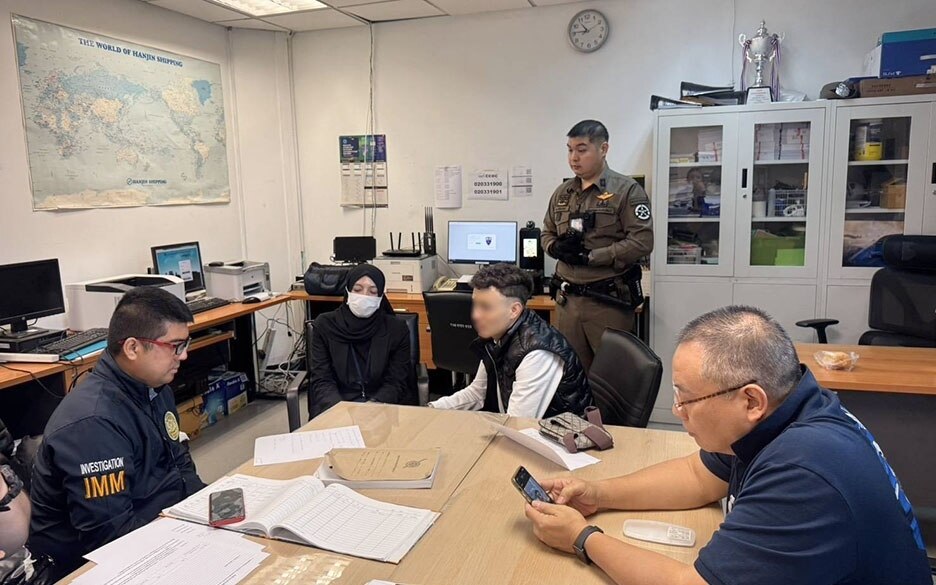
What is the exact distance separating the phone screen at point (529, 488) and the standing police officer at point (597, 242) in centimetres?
202

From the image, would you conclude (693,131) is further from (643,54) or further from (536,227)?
(536,227)

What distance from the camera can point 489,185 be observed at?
15.3 feet

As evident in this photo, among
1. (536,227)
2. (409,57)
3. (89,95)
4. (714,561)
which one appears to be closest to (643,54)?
(536,227)

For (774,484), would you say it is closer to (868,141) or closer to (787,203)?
(787,203)

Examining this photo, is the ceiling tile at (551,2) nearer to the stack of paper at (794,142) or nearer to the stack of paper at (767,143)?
the stack of paper at (767,143)

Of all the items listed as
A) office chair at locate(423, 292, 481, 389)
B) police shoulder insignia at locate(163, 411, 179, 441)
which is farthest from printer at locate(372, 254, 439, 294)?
police shoulder insignia at locate(163, 411, 179, 441)

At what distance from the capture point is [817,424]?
1.08m

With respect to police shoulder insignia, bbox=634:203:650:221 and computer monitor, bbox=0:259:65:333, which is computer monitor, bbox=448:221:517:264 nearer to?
police shoulder insignia, bbox=634:203:650:221

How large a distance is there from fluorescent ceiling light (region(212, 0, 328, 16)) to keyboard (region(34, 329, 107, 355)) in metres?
2.20

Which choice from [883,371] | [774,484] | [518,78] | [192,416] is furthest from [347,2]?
[774,484]

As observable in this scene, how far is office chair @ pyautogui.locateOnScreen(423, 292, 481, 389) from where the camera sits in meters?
3.46

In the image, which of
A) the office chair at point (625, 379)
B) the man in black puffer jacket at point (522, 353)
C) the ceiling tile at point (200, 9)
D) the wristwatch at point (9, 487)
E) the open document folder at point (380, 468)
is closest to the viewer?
the wristwatch at point (9, 487)

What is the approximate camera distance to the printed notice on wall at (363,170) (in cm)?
494

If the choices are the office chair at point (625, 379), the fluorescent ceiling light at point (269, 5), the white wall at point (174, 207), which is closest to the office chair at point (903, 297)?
the office chair at point (625, 379)
